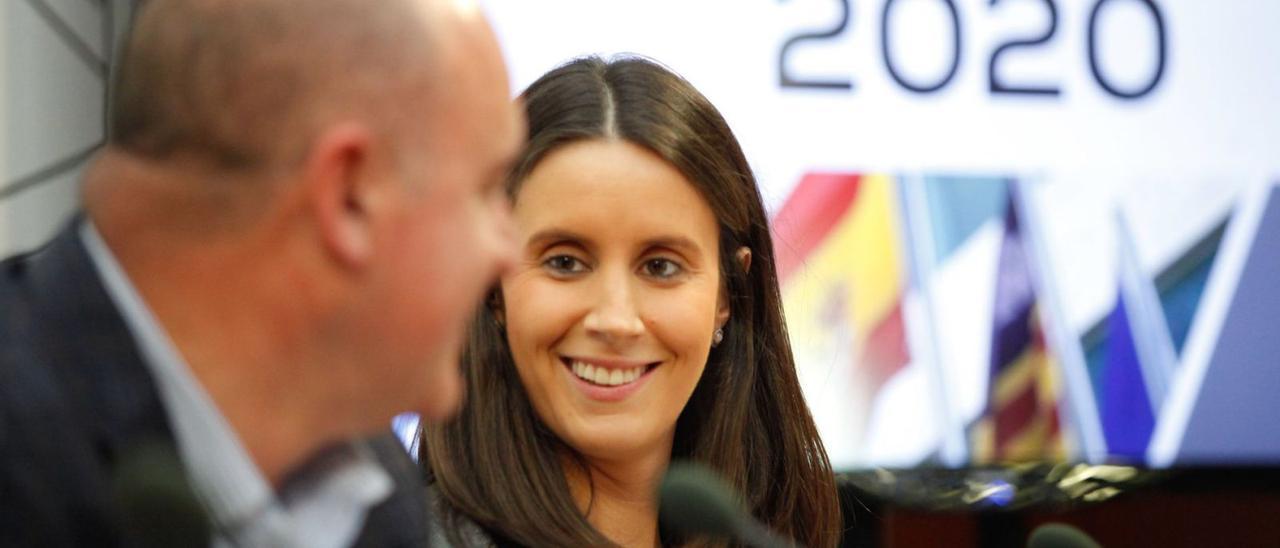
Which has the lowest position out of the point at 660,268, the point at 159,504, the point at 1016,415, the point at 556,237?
the point at 1016,415

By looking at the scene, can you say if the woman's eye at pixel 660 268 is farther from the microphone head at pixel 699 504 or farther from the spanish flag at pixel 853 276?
the spanish flag at pixel 853 276

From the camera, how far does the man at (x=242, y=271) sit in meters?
1.05

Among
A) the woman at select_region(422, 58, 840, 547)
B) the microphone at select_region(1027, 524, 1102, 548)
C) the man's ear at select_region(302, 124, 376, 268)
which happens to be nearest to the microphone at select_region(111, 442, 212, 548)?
the man's ear at select_region(302, 124, 376, 268)

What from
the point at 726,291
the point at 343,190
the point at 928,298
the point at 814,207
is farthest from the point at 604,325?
the point at 928,298

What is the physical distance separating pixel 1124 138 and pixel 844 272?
66 cm

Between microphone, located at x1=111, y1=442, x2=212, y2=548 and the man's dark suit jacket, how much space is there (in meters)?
0.03

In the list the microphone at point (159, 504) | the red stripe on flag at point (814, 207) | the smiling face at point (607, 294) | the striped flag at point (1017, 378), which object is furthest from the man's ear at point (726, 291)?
the microphone at point (159, 504)

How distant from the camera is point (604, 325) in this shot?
85.0 inches

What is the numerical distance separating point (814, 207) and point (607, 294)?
1.24 m

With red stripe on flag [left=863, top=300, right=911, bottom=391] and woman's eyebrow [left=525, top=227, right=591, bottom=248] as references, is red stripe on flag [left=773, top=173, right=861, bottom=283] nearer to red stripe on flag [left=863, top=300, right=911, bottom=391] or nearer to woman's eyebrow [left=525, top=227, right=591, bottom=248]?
red stripe on flag [left=863, top=300, right=911, bottom=391]

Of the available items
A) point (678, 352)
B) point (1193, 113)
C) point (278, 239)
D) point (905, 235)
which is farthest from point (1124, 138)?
point (278, 239)

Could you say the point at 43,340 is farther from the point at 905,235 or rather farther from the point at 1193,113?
the point at 1193,113

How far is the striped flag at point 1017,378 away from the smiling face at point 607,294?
1.30 m

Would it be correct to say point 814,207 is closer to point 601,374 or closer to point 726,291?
point 726,291
